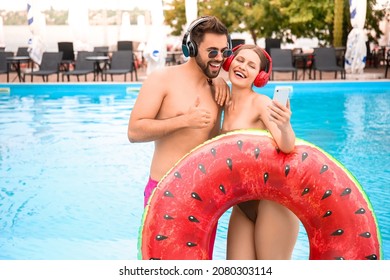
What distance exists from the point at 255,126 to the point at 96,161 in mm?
4840

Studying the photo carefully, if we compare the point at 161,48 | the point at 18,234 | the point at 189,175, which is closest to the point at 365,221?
the point at 189,175

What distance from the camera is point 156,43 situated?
528 inches

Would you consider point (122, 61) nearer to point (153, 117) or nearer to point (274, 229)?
point (153, 117)

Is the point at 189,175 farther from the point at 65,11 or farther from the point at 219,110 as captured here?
the point at 65,11

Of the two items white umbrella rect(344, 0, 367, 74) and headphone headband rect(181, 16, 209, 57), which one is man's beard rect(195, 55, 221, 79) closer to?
headphone headband rect(181, 16, 209, 57)

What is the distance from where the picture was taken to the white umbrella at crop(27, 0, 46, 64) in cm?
1437

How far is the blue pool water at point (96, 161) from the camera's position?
4574 millimetres

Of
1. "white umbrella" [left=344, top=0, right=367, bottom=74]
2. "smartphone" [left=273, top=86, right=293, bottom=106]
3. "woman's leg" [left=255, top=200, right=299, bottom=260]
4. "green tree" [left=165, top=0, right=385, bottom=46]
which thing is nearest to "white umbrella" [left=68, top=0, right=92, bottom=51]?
"green tree" [left=165, top=0, right=385, bottom=46]

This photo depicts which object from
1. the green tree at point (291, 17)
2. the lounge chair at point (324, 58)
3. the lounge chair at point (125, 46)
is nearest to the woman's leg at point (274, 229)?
the lounge chair at point (324, 58)

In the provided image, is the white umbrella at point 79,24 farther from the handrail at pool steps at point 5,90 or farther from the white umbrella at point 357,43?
the white umbrella at point 357,43

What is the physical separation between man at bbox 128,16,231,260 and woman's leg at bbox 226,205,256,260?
33 centimetres

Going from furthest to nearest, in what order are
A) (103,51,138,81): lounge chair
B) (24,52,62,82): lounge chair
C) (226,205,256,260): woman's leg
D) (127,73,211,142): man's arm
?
(24,52,62,82): lounge chair, (103,51,138,81): lounge chair, (226,205,256,260): woman's leg, (127,73,211,142): man's arm

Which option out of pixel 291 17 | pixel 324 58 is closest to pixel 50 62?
pixel 324 58
